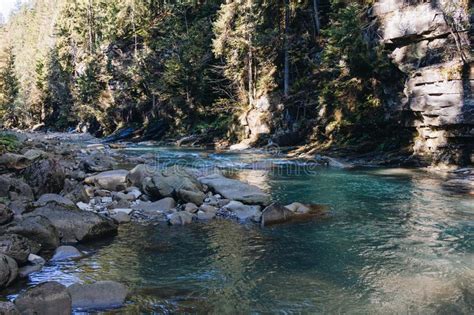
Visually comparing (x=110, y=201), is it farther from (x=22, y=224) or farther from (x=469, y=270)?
(x=469, y=270)

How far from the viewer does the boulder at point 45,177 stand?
432 inches

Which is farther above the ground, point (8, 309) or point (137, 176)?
point (137, 176)

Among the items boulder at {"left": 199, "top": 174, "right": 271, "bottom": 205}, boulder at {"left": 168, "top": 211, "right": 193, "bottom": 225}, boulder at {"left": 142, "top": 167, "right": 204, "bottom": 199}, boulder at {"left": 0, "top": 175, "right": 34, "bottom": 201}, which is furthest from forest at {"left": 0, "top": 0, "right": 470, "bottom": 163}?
boulder at {"left": 0, "top": 175, "right": 34, "bottom": 201}

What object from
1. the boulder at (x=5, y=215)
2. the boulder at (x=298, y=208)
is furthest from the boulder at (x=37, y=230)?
the boulder at (x=298, y=208)

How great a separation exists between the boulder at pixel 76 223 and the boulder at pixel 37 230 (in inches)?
13.8

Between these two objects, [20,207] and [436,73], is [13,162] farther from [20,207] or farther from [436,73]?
Answer: [436,73]

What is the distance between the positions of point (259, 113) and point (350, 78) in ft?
25.5

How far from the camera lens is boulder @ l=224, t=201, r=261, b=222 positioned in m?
10.2

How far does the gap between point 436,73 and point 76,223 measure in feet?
52.1

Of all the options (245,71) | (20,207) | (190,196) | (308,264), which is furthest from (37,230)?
(245,71)

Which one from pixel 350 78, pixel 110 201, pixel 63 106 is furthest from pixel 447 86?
pixel 63 106

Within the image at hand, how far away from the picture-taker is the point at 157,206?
10922 mm

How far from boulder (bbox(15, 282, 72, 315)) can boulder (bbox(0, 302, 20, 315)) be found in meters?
0.25

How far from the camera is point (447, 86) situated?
705 inches
